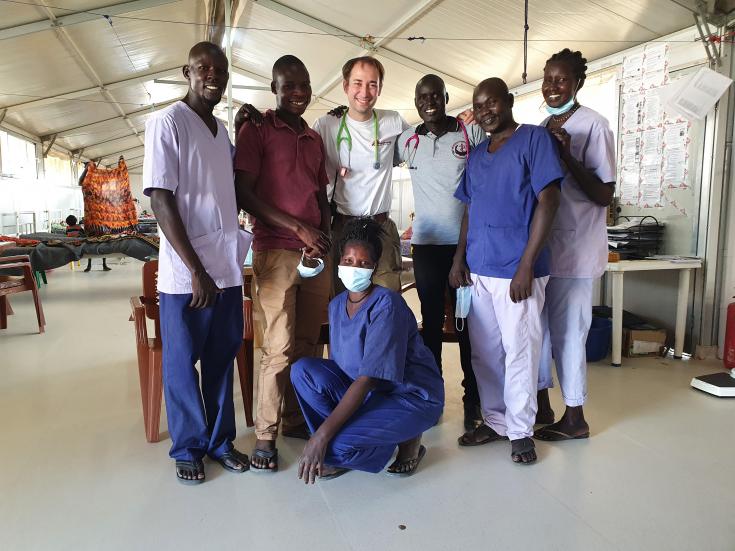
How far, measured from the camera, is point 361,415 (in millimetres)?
1872

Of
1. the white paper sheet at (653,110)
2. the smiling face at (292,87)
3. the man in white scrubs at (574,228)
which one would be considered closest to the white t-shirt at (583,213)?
the man in white scrubs at (574,228)

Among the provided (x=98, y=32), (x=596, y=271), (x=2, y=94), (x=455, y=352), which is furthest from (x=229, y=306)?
(x=2, y=94)

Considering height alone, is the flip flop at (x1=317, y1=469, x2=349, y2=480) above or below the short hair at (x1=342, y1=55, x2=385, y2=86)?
below

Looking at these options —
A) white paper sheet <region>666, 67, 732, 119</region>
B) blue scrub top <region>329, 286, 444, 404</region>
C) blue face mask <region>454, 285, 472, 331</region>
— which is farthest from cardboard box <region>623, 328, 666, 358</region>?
blue scrub top <region>329, 286, 444, 404</region>

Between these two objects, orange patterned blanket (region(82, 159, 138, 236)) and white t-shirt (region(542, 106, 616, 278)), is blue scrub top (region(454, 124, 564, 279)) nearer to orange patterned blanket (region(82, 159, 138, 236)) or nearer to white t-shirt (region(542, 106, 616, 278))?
white t-shirt (region(542, 106, 616, 278))

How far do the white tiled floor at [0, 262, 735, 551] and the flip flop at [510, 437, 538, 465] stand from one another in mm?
37

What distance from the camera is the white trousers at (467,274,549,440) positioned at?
2088 mm

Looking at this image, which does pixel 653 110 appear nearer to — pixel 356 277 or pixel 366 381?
pixel 356 277

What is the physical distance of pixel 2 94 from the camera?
27.6 ft

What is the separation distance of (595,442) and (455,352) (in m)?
1.62

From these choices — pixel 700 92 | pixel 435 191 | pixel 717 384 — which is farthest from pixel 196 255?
pixel 700 92

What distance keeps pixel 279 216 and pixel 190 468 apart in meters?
1.00

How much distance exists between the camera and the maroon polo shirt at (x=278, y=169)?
2.06 metres

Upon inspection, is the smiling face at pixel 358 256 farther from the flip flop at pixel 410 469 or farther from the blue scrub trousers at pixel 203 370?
the flip flop at pixel 410 469
